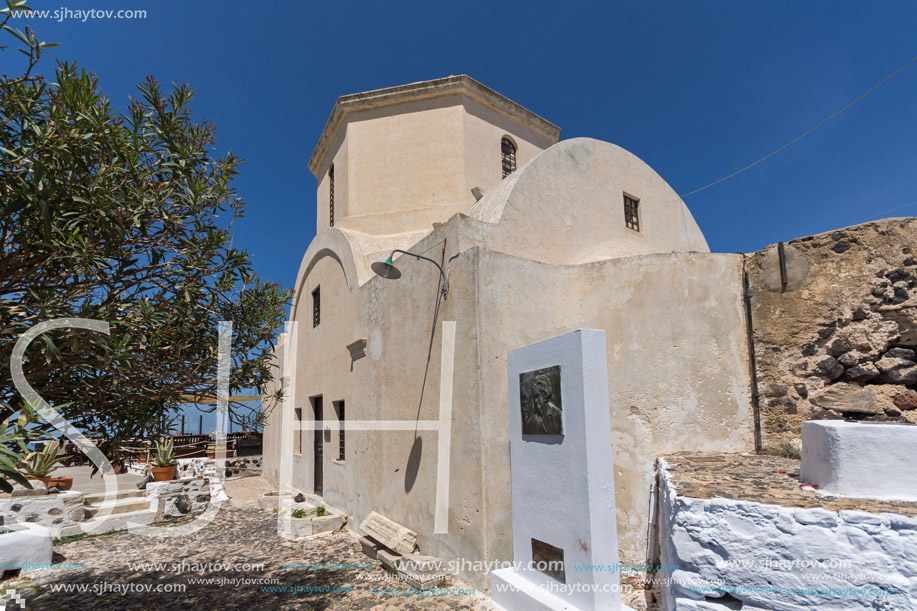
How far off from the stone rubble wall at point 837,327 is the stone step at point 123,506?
11356 millimetres

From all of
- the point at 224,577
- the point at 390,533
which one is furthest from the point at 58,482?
the point at 390,533

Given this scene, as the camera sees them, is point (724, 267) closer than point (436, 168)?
Yes

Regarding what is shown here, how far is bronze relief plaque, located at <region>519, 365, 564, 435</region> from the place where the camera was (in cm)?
429

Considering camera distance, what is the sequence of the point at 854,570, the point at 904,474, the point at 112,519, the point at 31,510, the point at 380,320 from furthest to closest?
the point at 112,519
the point at 31,510
the point at 380,320
the point at 904,474
the point at 854,570

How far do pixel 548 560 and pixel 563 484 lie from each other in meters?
0.74

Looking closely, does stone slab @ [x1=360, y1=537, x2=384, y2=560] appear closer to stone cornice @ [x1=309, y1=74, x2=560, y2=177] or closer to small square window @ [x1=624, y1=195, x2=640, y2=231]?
small square window @ [x1=624, y1=195, x2=640, y2=231]

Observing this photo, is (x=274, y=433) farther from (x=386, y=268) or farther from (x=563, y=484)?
(x=563, y=484)

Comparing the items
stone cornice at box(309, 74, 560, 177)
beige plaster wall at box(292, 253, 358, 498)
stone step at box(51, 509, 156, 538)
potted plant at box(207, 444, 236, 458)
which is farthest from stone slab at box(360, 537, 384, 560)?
stone cornice at box(309, 74, 560, 177)

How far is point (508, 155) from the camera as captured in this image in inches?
436

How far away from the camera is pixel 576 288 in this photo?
664 cm

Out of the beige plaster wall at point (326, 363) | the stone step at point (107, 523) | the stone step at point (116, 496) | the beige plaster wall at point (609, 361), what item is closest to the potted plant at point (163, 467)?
the stone step at point (116, 496)

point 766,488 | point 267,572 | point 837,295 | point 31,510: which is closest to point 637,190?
point 837,295

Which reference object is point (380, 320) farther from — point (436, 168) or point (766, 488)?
point (766, 488)

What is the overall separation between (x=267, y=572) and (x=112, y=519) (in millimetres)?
4937
